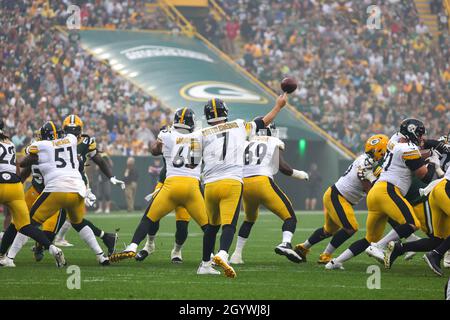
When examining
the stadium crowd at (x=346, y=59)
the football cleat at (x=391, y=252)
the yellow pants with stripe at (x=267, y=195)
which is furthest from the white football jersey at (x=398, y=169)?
the stadium crowd at (x=346, y=59)

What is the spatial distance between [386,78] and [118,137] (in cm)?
908

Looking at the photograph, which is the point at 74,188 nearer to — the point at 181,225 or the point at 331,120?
the point at 181,225

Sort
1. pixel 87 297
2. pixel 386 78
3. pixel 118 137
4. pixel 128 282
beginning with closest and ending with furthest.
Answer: pixel 87 297, pixel 128 282, pixel 118 137, pixel 386 78

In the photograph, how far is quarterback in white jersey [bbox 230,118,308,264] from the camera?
36.9 feet

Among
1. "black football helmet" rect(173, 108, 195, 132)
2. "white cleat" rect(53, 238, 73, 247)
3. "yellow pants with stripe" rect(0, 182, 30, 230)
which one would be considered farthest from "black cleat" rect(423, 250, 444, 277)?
"white cleat" rect(53, 238, 73, 247)

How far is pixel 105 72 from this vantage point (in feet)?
85.1

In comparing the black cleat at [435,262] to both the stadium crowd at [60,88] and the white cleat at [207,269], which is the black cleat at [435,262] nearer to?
the white cleat at [207,269]

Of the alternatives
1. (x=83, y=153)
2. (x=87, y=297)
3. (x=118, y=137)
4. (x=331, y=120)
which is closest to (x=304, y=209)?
(x=331, y=120)

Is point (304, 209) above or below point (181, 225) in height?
below

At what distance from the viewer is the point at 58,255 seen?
10469 millimetres

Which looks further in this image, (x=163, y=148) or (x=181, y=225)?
(x=181, y=225)

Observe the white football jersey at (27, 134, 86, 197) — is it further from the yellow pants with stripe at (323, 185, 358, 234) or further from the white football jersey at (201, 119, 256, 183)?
the yellow pants with stripe at (323, 185, 358, 234)

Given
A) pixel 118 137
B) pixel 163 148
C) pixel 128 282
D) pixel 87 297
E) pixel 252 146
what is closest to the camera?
pixel 87 297

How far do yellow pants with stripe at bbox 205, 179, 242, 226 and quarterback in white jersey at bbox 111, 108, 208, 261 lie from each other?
0.44 meters
